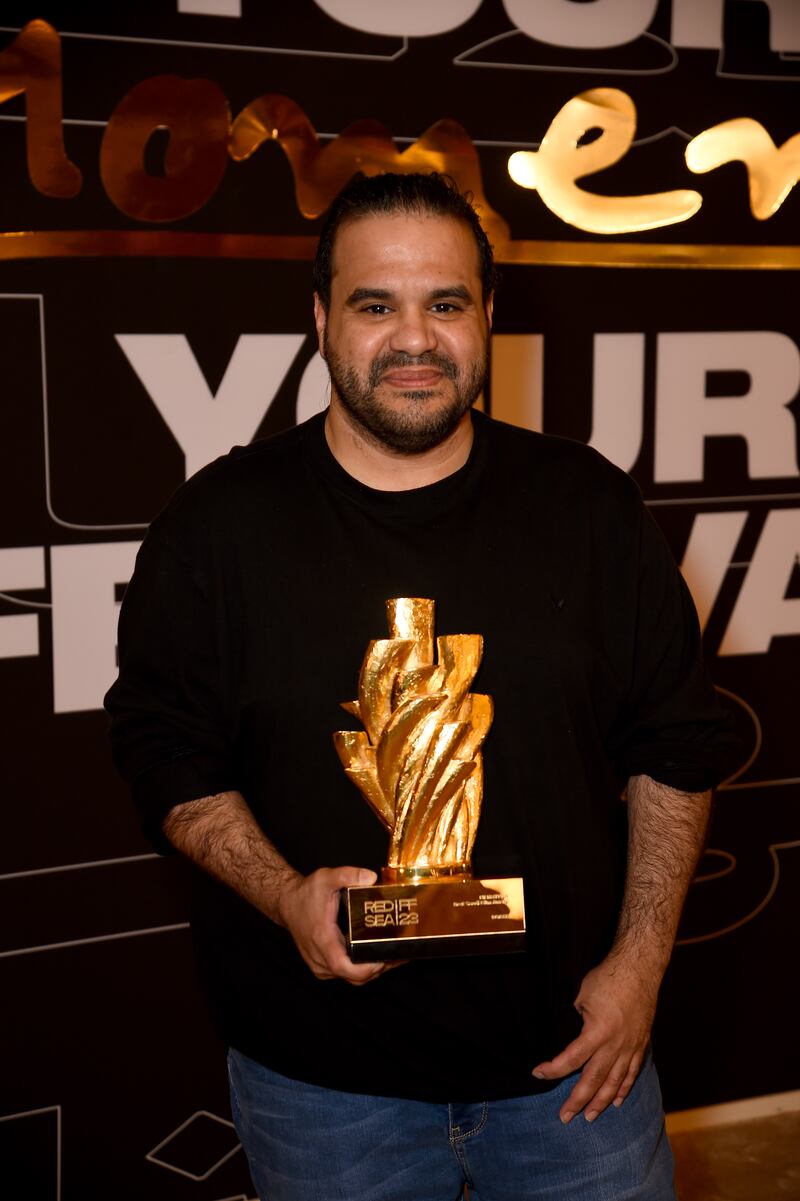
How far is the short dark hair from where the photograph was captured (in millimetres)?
1514

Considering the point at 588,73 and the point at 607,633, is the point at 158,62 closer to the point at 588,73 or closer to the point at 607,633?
the point at 588,73

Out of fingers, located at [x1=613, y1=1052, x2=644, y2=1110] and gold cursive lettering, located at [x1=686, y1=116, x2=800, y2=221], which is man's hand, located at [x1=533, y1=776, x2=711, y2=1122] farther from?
gold cursive lettering, located at [x1=686, y1=116, x2=800, y2=221]

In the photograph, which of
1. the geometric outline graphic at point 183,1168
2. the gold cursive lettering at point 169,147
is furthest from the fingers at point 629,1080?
the gold cursive lettering at point 169,147

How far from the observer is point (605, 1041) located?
4.73ft

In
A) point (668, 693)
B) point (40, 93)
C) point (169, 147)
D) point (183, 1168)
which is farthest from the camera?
point (183, 1168)

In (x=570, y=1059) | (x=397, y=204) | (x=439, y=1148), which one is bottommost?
(x=439, y=1148)

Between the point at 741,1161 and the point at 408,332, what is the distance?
6.95 feet

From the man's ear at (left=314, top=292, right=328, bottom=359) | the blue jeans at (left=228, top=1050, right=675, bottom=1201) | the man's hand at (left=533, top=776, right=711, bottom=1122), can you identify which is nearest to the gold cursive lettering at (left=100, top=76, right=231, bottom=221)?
the man's ear at (left=314, top=292, right=328, bottom=359)

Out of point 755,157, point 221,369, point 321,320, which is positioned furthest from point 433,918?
point 755,157

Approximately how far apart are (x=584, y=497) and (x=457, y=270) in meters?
0.31

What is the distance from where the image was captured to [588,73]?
8.36ft

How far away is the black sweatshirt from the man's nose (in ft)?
0.54

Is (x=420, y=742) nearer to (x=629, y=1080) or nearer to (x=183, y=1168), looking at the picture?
(x=629, y=1080)

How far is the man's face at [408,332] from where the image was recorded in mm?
1481
